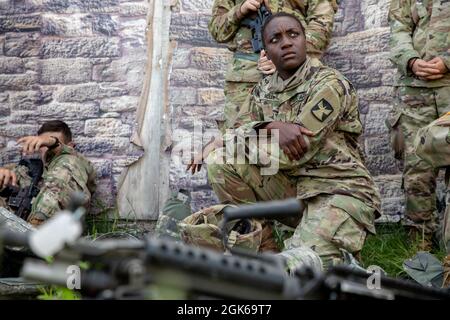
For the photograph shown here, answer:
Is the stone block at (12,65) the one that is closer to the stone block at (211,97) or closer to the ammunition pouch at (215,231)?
the stone block at (211,97)

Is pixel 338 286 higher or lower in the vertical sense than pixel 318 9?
lower

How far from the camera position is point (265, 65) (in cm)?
555

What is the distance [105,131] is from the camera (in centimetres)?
659

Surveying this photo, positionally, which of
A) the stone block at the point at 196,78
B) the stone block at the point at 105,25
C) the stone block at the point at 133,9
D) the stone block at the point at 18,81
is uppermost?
the stone block at the point at 133,9

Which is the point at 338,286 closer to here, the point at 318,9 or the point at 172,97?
the point at 318,9

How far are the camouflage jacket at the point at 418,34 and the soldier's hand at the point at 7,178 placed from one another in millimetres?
2778

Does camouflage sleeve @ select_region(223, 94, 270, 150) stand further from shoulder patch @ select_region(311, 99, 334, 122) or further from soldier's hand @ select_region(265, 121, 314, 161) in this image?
shoulder patch @ select_region(311, 99, 334, 122)

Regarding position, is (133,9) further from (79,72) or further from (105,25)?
(79,72)

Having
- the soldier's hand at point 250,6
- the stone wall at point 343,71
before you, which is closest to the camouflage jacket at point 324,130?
the soldier's hand at point 250,6

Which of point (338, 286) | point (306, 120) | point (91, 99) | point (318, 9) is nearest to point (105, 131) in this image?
point (91, 99)

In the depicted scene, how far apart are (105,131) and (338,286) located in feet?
16.0

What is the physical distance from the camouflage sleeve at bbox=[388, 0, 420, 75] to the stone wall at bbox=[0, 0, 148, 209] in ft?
6.35

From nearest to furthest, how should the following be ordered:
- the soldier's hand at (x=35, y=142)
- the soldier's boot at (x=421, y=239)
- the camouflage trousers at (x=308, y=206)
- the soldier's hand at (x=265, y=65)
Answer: the camouflage trousers at (x=308, y=206)
the soldier's boot at (x=421, y=239)
the soldier's hand at (x=265, y=65)
the soldier's hand at (x=35, y=142)

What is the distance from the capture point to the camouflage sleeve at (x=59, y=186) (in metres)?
5.90
